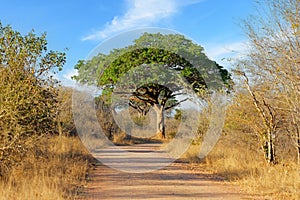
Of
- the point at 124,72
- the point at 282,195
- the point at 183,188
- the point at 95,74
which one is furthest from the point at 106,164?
the point at 95,74

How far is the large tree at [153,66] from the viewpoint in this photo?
22.4 meters

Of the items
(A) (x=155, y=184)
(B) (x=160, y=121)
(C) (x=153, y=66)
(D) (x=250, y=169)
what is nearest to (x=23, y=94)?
(A) (x=155, y=184)

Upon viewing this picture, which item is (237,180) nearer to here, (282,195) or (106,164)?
(282,195)

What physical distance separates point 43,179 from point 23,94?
183cm

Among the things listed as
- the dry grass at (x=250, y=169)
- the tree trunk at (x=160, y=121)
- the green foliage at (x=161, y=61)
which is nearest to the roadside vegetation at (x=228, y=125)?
the dry grass at (x=250, y=169)

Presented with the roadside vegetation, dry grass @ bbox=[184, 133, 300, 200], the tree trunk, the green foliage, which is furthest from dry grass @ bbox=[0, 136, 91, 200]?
the tree trunk

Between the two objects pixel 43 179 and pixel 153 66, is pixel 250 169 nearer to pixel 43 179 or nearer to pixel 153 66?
pixel 43 179

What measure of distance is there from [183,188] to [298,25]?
13.9 ft

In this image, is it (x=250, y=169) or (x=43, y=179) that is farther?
(x=250, y=169)

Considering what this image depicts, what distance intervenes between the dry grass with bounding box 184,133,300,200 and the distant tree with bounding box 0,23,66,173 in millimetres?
4948

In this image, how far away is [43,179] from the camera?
7762 millimetres

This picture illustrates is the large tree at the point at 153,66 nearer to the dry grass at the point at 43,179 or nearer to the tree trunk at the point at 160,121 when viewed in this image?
the tree trunk at the point at 160,121

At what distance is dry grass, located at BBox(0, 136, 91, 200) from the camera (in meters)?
6.72

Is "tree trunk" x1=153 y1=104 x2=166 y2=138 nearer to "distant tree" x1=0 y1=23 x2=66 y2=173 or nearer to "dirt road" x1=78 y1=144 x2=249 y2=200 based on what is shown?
"dirt road" x1=78 y1=144 x2=249 y2=200
